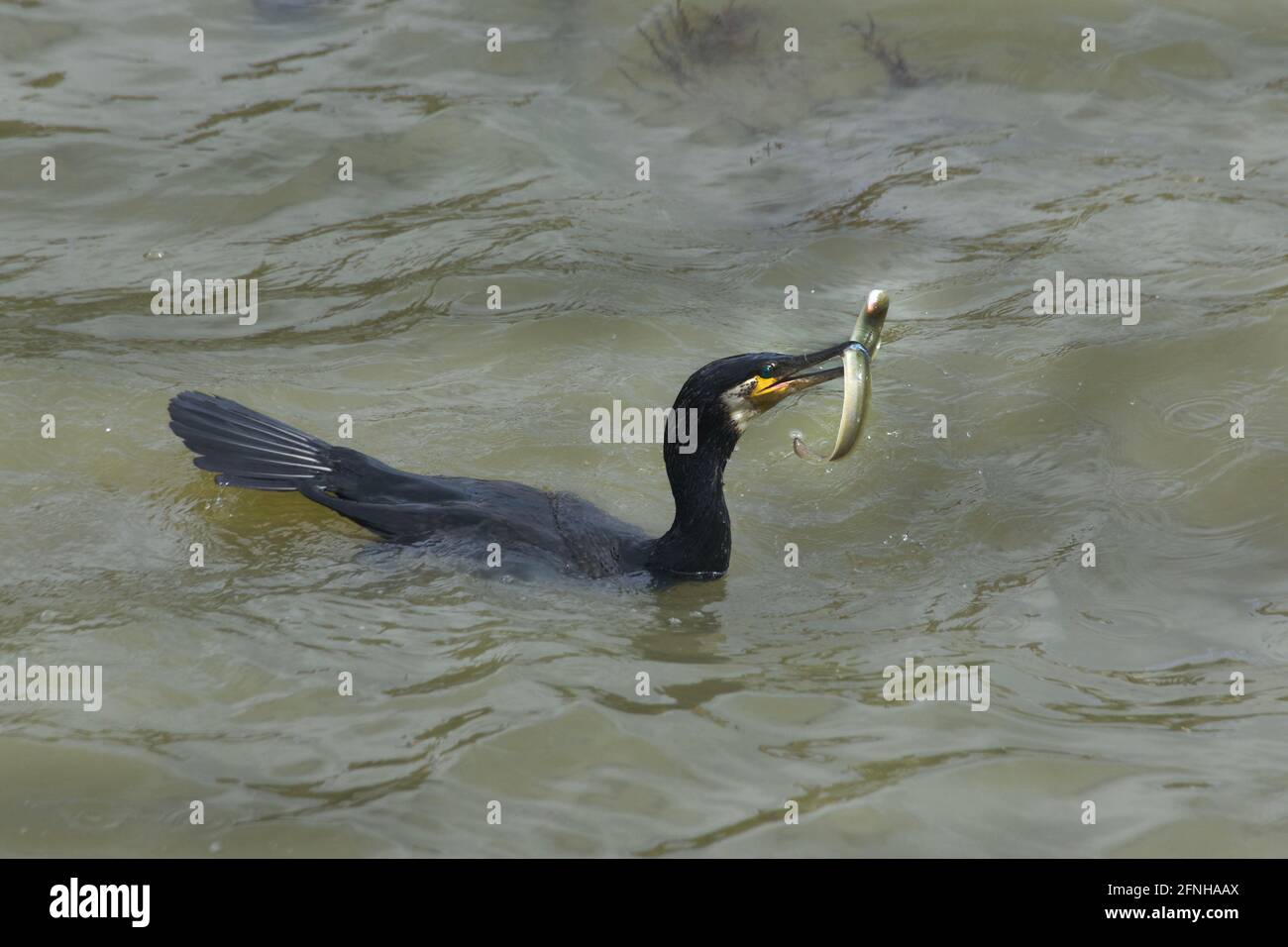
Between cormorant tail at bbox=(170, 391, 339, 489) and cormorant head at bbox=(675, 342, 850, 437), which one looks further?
cormorant tail at bbox=(170, 391, 339, 489)

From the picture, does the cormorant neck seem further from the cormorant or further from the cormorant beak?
the cormorant beak

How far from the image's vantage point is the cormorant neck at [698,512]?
19.5 feet

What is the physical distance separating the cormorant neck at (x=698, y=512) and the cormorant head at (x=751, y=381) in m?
0.10

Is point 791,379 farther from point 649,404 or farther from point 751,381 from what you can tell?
point 649,404

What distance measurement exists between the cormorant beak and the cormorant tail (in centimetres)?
187

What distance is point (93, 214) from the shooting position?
8922 millimetres

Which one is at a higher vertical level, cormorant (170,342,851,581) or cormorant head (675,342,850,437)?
cormorant head (675,342,850,437)

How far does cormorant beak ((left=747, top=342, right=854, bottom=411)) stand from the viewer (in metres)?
5.64

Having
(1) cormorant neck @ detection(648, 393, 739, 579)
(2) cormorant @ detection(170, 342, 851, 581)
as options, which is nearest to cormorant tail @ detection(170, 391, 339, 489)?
(2) cormorant @ detection(170, 342, 851, 581)

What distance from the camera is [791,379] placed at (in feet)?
18.7

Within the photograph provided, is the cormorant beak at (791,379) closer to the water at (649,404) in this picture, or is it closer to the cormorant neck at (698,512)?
the cormorant neck at (698,512)
